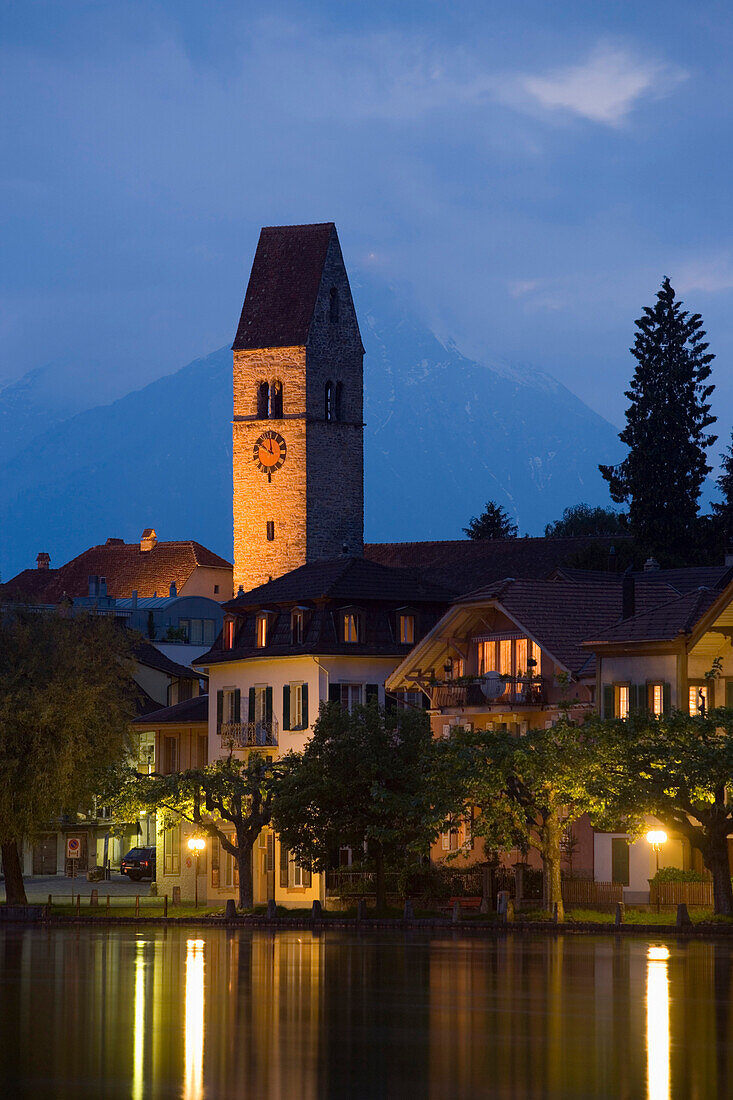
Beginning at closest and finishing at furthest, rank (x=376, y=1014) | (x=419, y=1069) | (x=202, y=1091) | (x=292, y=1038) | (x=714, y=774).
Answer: (x=202, y=1091), (x=419, y=1069), (x=292, y=1038), (x=376, y=1014), (x=714, y=774)

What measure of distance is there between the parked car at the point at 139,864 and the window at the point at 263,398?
38767 millimetres

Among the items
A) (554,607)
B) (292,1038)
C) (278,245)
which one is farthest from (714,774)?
(278,245)

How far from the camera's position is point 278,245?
417ft

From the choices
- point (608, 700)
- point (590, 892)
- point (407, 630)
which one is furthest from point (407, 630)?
point (590, 892)

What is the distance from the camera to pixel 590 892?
206 ft

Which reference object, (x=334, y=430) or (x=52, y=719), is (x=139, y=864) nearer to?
(x=52, y=719)

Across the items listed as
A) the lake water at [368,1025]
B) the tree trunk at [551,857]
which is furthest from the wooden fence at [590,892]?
the lake water at [368,1025]

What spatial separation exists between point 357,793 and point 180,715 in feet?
85.2

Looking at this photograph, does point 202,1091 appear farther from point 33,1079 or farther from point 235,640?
point 235,640

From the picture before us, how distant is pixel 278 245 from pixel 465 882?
6800cm

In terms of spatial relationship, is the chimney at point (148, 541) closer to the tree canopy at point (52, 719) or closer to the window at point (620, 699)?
the tree canopy at point (52, 719)

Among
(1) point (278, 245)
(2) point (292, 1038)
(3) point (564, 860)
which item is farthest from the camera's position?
(1) point (278, 245)

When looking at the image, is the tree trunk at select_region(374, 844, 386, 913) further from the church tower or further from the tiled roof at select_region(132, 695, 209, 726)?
the church tower

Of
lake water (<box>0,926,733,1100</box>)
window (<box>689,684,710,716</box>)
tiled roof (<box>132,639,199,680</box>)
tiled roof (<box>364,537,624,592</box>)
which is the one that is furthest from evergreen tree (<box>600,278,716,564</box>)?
lake water (<box>0,926,733,1100</box>)
